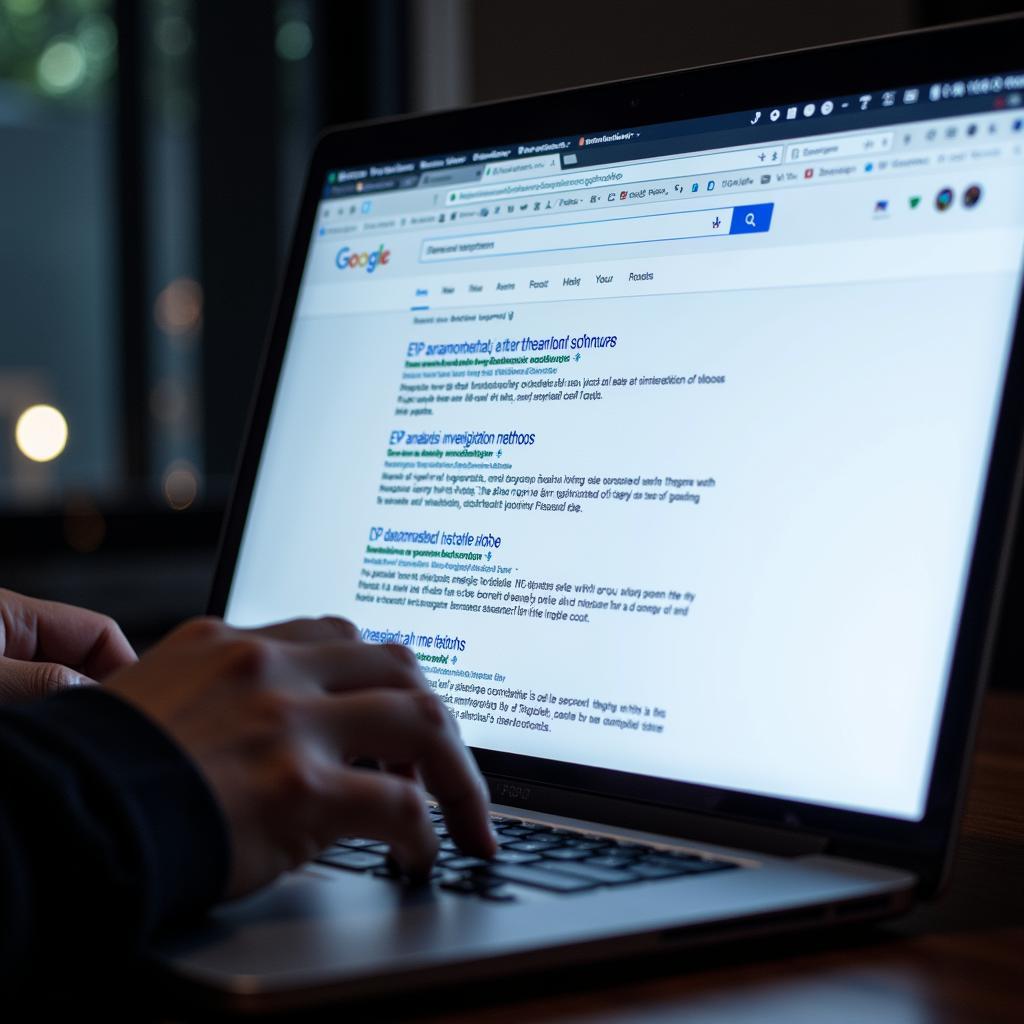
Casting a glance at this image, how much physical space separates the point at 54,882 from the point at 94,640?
47 cm

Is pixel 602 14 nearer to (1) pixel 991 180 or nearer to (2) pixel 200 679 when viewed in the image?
(1) pixel 991 180

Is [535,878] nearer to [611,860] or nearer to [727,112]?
[611,860]

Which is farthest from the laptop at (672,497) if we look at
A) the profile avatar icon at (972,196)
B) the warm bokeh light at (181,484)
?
the warm bokeh light at (181,484)

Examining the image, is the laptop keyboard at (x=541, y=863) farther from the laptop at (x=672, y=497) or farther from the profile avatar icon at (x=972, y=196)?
the profile avatar icon at (x=972, y=196)

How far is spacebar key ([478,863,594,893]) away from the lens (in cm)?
50

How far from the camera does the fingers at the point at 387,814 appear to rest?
486 millimetres

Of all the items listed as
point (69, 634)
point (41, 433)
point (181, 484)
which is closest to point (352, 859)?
point (69, 634)

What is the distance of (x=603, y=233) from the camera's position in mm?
716

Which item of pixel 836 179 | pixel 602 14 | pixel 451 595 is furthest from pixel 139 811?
pixel 602 14

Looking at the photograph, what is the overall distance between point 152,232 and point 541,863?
247cm

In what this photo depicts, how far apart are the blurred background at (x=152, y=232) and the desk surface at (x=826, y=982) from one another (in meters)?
2.14

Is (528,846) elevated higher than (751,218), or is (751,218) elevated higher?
(751,218)

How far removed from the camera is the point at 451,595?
72 centimetres

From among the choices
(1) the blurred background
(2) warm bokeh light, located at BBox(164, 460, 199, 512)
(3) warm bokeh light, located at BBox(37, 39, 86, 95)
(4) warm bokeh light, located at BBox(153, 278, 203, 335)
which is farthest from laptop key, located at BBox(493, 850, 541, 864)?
(3) warm bokeh light, located at BBox(37, 39, 86, 95)
